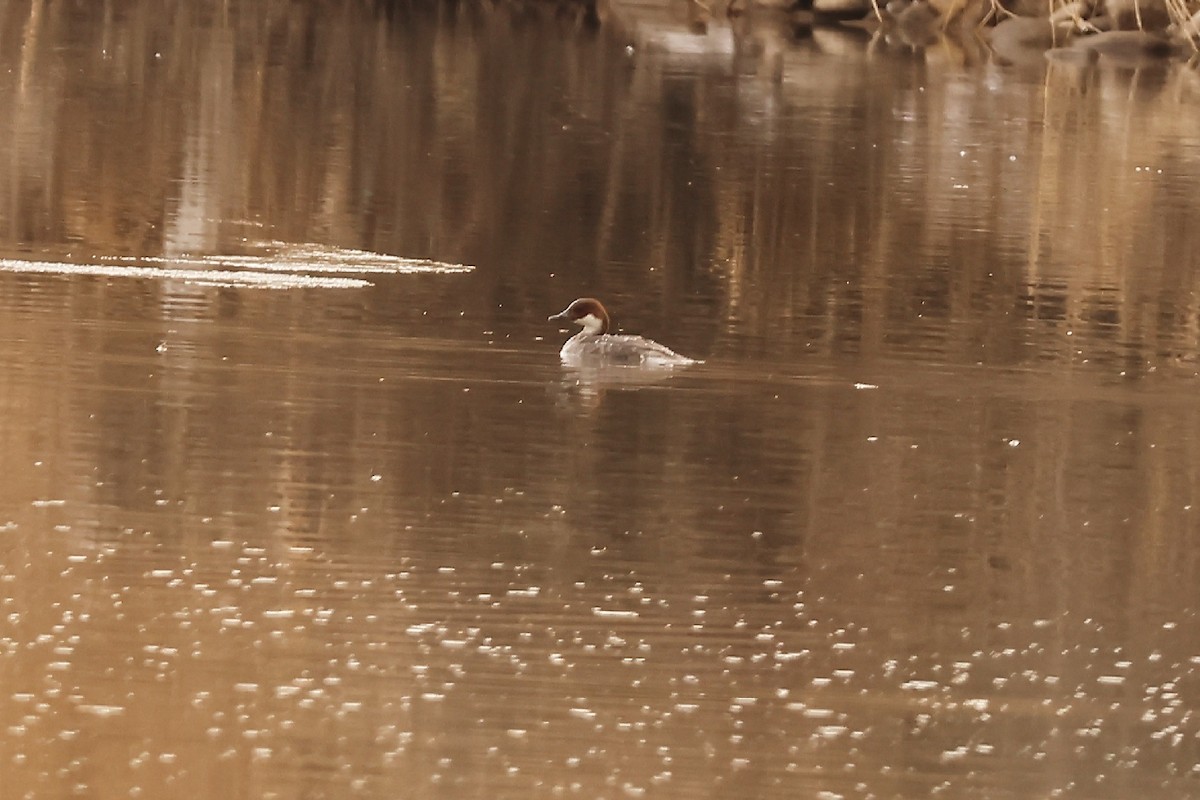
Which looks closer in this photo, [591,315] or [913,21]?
[591,315]

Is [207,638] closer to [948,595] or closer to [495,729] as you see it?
[495,729]

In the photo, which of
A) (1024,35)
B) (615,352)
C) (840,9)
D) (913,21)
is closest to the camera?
(615,352)

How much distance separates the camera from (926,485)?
886 cm

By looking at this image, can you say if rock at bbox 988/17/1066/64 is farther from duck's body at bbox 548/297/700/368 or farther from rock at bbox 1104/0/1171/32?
duck's body at bbox 548/297/700/368

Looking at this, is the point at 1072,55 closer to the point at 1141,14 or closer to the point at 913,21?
the point at 1141,14

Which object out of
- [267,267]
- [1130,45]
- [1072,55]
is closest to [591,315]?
[267,267]

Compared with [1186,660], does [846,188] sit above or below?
above

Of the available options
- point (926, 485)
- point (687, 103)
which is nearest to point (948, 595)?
point (926, 485)

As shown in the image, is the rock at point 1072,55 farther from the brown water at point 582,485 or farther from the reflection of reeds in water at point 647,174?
the brown water at point 582,485

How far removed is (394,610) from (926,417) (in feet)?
11.2

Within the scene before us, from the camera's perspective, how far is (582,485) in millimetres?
8570

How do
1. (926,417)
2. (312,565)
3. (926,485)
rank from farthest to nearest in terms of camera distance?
(926,417) → (926,485) → (312,565)

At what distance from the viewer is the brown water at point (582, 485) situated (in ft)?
20.1

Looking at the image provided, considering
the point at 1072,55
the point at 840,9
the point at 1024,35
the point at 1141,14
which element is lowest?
the point at 1072,55
